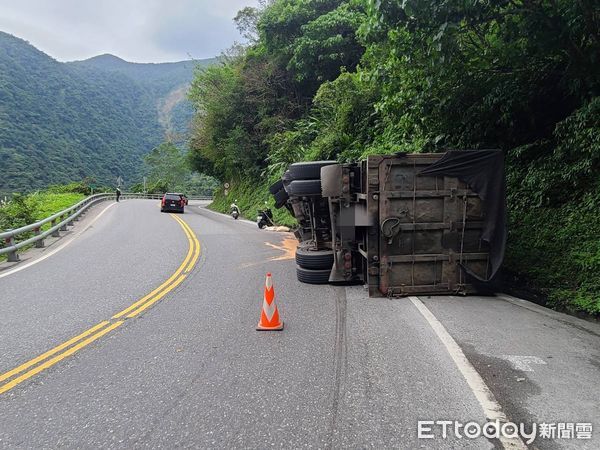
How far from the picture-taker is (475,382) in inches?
150

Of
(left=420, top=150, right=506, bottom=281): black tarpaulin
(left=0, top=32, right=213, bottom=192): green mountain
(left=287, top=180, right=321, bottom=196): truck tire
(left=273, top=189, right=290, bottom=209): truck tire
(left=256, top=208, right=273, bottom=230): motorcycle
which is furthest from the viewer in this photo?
(left=0, top=32, right=213, bottom=192): green mountain

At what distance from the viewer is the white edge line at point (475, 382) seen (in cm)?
299

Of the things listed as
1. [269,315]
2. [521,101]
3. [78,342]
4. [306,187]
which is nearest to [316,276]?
[306,187]

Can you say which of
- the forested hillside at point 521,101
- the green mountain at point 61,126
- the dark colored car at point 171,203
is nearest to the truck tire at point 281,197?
the forested hillside at point 521,101

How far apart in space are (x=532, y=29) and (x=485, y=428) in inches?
252

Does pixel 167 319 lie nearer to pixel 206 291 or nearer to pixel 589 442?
pixel 206 291

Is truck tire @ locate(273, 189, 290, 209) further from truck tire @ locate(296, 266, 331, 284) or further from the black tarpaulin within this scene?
the black tarpaulin

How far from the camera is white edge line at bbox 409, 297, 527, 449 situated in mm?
2992

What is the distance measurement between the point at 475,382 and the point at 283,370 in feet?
5.84

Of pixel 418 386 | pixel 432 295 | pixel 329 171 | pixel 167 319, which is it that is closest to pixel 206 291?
Answer: pixel 167 319

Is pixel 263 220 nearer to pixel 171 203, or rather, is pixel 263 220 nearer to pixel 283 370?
pixel 171 203

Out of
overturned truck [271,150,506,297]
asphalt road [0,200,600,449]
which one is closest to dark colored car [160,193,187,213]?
asphalt road [0,200,600,449]

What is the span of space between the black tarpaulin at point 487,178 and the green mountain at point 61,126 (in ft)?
134

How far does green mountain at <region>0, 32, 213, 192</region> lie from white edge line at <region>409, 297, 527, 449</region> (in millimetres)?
42944
